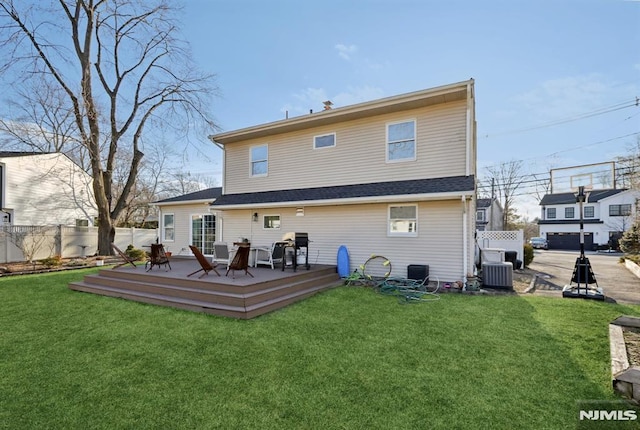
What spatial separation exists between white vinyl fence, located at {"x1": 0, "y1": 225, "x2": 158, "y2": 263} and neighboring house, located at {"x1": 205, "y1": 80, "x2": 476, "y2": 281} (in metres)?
10.2

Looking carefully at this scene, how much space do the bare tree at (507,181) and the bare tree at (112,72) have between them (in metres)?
29.0

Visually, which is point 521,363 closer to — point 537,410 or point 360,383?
point 537,410

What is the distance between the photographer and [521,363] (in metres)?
3.84

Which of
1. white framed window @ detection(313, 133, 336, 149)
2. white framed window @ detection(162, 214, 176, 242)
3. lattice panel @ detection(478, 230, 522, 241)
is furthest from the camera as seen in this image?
white framed window @ detection(162, 214, 176, 242)

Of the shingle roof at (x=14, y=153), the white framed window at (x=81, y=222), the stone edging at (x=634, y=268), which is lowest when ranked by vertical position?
the stone edging at (x=634, y=268)

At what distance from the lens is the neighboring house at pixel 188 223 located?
13617mm

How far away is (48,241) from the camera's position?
49.8ft

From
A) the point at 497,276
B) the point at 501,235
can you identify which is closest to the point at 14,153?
the point at 497,276

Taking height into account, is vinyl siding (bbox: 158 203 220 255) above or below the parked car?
above

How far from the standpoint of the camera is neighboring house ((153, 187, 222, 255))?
13617 mm

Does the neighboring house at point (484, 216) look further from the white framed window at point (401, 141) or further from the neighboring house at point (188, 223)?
the neighboring house at point (188, 223)

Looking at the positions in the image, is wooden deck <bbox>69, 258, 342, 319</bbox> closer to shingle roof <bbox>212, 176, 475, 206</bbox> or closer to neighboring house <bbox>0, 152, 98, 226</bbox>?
shingle roof <bbox>212, 176, 475, 206</bbox>

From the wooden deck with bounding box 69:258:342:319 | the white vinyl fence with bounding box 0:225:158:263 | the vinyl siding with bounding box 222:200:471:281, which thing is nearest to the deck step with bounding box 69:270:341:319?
the wooden deck with bounding box 69:258:342:319

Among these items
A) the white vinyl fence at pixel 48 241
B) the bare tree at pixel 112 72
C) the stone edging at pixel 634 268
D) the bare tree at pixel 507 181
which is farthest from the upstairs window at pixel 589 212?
the white vinyl fence at pixel 48 241
